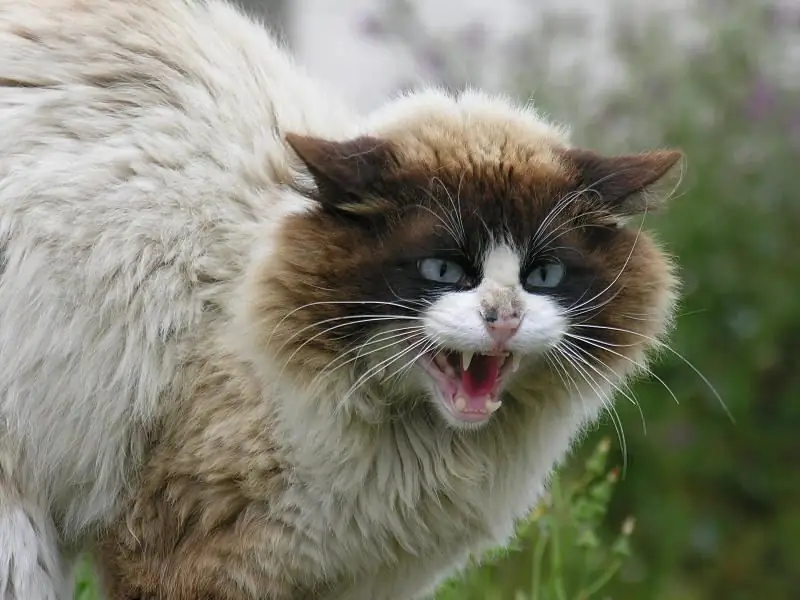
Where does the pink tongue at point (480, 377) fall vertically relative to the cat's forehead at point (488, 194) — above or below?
below

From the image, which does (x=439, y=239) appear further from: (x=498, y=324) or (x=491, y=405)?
(x=491, y=405)

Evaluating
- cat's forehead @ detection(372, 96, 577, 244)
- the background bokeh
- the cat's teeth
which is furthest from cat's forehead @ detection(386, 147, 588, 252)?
the background bokeh

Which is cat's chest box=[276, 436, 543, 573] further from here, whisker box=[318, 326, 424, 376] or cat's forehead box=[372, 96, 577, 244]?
cat's forehead box=[372, 96, 577, 244]

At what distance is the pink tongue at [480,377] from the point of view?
2.06 metres

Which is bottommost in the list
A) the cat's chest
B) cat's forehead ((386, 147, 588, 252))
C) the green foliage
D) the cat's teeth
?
the green foliage

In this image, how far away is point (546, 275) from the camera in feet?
6.76

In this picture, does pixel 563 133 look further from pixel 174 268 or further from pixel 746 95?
pixel 746 95

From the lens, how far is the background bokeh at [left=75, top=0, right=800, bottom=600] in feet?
14.9

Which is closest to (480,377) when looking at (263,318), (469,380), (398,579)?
(469,380)

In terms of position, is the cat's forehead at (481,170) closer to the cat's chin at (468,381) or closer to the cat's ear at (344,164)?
the cat's ear at (344,164)

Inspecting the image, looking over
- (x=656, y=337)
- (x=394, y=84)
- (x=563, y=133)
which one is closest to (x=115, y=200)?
(x=563, y=133)

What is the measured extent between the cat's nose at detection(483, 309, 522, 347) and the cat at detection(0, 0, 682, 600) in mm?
102

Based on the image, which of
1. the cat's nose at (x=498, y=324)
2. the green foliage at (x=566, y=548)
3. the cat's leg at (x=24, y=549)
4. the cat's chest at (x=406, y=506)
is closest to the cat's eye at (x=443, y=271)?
the cat's nose at (x=498, y=324)

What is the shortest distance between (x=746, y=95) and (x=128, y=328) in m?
3.08
